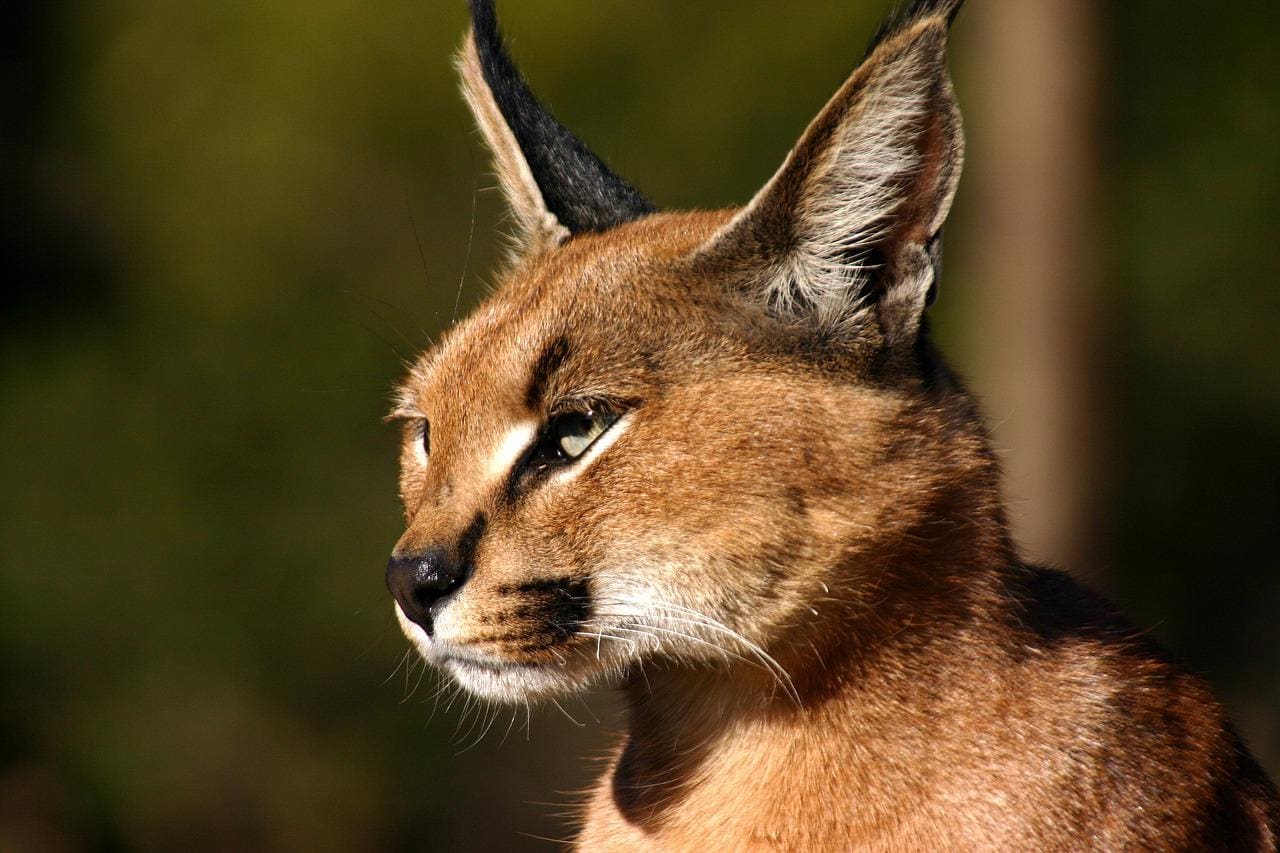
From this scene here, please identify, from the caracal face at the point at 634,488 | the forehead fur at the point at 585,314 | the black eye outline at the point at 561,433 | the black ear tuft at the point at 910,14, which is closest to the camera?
the black ear tuft at the point at 910,14

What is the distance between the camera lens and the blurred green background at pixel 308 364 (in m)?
15.5

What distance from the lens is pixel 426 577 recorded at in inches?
169

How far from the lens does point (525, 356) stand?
4.65 m

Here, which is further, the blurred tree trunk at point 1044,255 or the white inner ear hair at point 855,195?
the blurred tree trunk at point 1044,255

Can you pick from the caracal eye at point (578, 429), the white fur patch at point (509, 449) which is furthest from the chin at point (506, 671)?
the caracal eye at point (578, 429)

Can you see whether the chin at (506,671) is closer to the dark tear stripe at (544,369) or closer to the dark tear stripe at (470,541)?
the dark tear stripe at (470,541)

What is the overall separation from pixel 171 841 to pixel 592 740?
456 centimetres

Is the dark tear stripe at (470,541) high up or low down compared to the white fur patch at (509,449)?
down

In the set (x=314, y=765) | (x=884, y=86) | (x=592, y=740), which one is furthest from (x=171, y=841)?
(x=884, y=86)

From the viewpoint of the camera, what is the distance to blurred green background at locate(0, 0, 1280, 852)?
1548 centimetres

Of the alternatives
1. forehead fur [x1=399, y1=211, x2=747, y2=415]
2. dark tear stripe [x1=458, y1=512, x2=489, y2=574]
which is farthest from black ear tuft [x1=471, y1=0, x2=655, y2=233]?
dark tear stripe [x1=458, y1=512, x2=489, y2=574]

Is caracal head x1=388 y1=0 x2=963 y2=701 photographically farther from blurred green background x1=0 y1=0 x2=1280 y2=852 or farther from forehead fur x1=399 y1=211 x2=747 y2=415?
blurred green background x1=0 y1=0 x2=1280 y2=852

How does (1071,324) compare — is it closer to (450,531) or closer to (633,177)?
(633,177)

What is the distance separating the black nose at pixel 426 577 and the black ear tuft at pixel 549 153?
1857 mm
